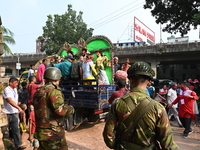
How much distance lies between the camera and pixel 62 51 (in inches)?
385

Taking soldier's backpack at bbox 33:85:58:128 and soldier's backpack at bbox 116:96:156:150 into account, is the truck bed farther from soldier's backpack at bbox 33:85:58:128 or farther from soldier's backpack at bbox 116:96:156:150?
soldier's backpack at bbox 116:96:156:150

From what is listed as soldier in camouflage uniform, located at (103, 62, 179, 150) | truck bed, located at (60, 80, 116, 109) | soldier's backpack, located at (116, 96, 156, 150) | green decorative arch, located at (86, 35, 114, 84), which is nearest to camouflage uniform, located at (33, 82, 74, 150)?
soldier in camouflage uniform, located at (103, 62, 179, 150)

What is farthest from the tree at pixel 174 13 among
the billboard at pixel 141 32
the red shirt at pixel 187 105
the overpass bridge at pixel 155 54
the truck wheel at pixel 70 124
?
the billboard at pixel 141 32

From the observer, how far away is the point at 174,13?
46.4 feet

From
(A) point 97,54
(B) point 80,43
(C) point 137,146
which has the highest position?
(B) point 80,43

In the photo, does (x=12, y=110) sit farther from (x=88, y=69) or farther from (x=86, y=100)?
(x=88, y=69)

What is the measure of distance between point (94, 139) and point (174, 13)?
12.2 metres

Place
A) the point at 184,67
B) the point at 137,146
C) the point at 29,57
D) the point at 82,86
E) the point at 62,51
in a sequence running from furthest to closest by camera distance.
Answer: the point at 184,67 → the point at 29,57 → the point at 62,51 → the point at 82,86 → the point at 137,146

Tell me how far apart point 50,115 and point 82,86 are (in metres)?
3.11

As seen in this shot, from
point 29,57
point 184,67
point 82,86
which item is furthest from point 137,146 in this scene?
point 184,67

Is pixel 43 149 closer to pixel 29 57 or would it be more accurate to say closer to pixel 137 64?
pixel 137 64

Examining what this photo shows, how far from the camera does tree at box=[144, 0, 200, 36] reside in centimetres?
1293

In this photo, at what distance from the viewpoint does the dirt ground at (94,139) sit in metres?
4.93

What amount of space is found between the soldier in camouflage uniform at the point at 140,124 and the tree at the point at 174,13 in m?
12.9
